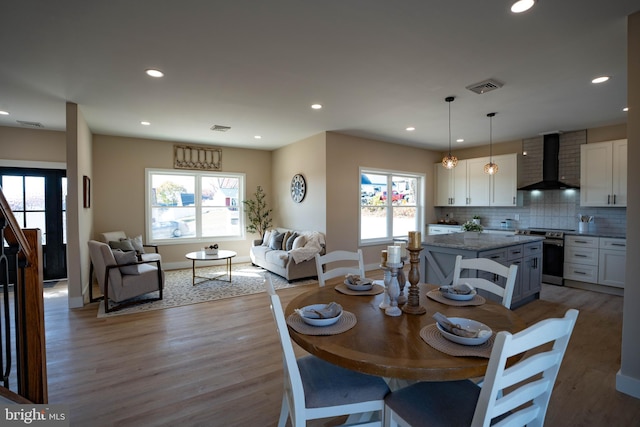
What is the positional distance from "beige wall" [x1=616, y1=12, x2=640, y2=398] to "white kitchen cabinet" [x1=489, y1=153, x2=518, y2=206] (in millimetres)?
4133

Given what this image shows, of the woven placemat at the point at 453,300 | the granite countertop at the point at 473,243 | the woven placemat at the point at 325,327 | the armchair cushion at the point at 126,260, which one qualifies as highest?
the granite countertop at the point at 473,243

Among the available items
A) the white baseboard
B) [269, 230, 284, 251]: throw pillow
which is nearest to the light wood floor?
the white baseboard

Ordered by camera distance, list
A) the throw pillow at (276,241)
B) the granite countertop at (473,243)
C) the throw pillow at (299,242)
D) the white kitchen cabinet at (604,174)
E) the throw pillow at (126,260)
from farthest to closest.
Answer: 1. the throw pillow at (276,241)
2. the throw pillow at (299,242)
3. the white kitchen cabinet at (604,174)
4. the throw pillow at (126,260)
5. the granite countertop at (473,243)

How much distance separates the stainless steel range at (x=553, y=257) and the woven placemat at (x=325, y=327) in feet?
16.9

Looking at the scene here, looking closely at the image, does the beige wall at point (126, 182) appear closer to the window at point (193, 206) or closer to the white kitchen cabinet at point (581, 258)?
the window at point (193, 206)

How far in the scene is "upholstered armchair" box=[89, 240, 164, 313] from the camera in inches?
154

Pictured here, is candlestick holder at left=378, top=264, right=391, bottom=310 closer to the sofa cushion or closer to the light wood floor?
the light wood floor

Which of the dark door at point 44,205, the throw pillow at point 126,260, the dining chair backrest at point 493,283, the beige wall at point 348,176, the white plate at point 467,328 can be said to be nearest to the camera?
the white plate at point 467,328

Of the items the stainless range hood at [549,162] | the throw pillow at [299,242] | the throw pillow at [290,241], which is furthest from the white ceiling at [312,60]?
the throw pillow at [290,241]

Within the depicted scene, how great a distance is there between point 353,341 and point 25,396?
5.28 ft

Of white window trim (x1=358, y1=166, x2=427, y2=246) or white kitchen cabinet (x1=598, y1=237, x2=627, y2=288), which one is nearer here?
white kitchen cabinet (x1=598, y1=237, x2=627, y2=288)

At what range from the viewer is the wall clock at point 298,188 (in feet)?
20.5

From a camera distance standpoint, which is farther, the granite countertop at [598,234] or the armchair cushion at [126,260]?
the granite countertop at [598,234]

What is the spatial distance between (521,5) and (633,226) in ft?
5.67
